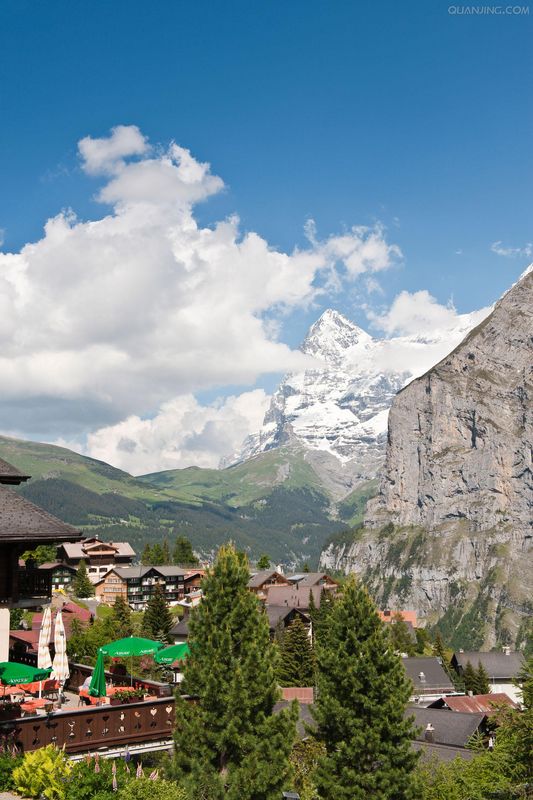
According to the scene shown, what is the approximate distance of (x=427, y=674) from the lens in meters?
97.8

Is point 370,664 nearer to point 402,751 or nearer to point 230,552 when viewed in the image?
point 402,751

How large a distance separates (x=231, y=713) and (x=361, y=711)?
25.0 feet

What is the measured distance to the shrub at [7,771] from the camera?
21094 mm

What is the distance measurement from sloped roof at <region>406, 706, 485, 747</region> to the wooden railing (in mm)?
34190

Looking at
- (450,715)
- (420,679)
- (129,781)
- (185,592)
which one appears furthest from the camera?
(185,592)

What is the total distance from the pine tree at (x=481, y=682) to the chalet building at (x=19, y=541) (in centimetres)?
9846

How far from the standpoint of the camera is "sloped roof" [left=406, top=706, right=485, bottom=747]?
57969mm

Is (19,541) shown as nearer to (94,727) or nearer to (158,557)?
(94,727)

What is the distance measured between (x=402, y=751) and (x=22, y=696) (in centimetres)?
2167

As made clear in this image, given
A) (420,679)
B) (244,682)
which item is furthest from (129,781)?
(420,679)

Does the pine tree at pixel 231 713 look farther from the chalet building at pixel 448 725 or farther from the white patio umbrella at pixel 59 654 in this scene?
the chalet building at pixel 448 725

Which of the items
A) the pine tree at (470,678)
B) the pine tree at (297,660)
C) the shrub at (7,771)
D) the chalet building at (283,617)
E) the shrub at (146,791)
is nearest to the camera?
the shrub at (146,791)

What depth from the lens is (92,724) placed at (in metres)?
27.4

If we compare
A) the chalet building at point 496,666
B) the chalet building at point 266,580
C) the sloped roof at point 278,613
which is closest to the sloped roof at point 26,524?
the sloped roof at point 278,613
